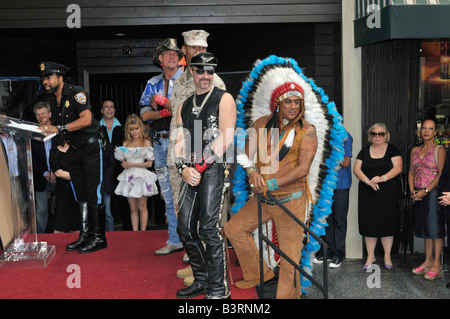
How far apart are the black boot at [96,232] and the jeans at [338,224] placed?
297 cm

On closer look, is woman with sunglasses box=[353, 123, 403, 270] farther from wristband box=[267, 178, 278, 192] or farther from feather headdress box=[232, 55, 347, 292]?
wristband box=[267, 178, 278, 192]

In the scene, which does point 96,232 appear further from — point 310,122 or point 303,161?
point 310,122

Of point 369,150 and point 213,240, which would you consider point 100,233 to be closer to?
point 213,240

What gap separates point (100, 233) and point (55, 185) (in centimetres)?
165

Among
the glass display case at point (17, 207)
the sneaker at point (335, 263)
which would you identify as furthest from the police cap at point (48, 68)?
the sneaker at point (335, 263)

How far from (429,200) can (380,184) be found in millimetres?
586

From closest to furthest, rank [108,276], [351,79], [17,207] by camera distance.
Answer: [108,276] → [17,207] → [351,79]

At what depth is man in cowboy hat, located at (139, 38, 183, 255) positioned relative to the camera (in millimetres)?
4688

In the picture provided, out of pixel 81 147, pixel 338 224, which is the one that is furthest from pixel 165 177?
pixel 338 224

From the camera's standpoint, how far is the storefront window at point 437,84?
286 inches

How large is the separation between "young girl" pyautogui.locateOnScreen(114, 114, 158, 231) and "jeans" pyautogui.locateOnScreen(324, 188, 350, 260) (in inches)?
96.2

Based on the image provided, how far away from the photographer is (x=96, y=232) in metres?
5.00

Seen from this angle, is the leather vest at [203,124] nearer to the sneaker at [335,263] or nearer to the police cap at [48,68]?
the police cap at [48,68]
